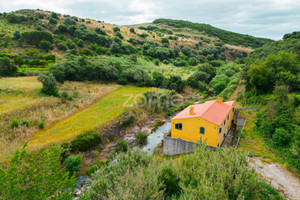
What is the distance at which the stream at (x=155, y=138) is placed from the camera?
2444 cm

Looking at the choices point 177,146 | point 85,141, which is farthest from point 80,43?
point 177,146

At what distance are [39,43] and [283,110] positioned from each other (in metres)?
72.5

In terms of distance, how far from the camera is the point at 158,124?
32.2 meters

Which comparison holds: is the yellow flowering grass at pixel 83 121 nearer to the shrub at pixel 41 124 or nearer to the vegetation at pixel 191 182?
the shrub at pixel 41 124

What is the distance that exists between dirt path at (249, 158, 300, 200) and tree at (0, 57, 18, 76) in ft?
159

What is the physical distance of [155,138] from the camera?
27.5 m

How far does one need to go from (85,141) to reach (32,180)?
1302 centimetres

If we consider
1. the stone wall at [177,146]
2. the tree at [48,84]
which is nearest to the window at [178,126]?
the stone wall at [177,146]

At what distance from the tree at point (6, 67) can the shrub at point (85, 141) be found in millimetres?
28630

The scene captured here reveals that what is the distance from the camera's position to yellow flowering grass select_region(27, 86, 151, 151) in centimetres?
2081

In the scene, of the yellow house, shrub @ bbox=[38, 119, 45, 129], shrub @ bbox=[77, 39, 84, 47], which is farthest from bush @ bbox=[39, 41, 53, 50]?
the yellow house

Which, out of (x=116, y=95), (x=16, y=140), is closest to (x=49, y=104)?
(x=16, y=140)

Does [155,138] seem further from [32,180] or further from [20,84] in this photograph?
[20,84]

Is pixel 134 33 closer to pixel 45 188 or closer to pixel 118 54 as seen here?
pixel 118 54
